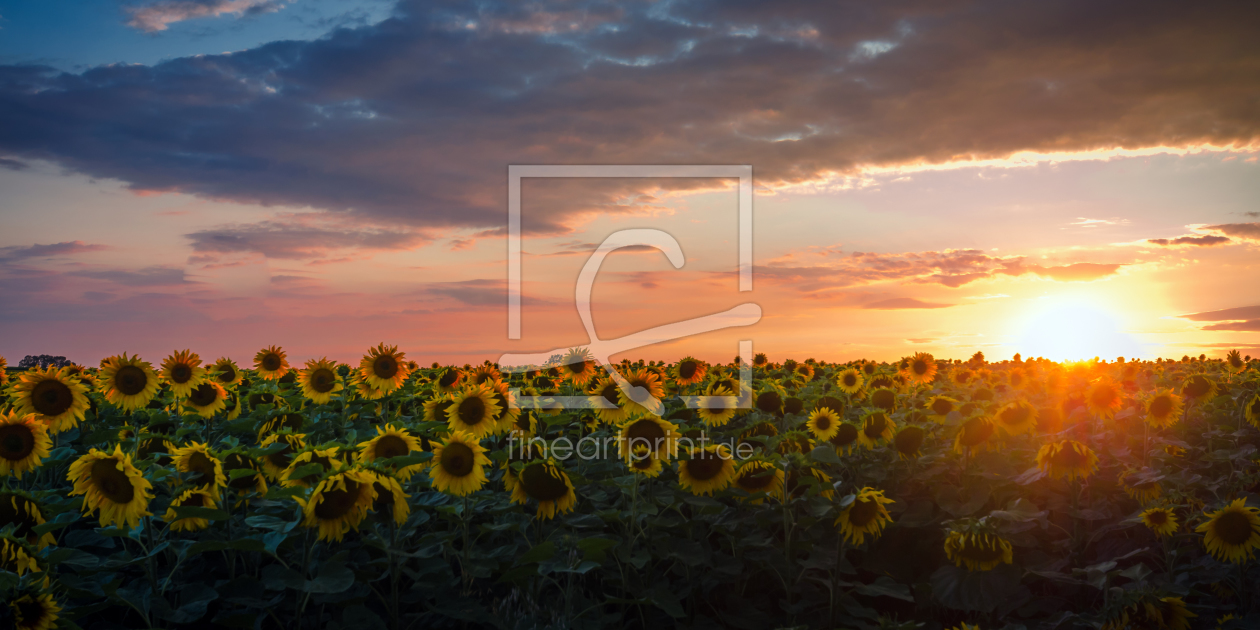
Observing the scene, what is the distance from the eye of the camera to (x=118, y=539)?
669cm

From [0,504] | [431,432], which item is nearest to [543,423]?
[431,432]

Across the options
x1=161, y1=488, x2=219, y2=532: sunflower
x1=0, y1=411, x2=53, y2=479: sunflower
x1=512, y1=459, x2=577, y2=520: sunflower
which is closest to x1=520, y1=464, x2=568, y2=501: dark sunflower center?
x1=512, y1=459, x2=577, y2=520: sunflower

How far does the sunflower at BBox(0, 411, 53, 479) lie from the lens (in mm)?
6770

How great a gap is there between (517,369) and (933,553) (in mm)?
8785

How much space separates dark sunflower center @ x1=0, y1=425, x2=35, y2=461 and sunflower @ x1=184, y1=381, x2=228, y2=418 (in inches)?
124

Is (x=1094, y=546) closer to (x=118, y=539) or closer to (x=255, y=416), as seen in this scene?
(x=118, y=539)

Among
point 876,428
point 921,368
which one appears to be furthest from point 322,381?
point 921,368

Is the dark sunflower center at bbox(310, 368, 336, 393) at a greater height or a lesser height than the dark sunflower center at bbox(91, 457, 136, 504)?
greater

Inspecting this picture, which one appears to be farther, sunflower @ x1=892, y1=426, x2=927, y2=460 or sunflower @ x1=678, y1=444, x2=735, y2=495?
sunflower @ x1=892, y1=426, x2=927, y2=460

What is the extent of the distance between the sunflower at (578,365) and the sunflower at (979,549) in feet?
21.5

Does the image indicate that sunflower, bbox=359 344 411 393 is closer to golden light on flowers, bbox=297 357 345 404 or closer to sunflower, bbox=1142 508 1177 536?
golden light on flowers, bbox=297 357 345 404

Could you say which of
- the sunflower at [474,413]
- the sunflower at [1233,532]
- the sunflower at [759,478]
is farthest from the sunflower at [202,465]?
the sunflower at [1233,532]

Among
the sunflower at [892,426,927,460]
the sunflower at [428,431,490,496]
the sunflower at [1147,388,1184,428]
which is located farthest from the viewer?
the sunflower at [1147,388,1184,428]

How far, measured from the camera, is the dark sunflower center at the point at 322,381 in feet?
38.7
